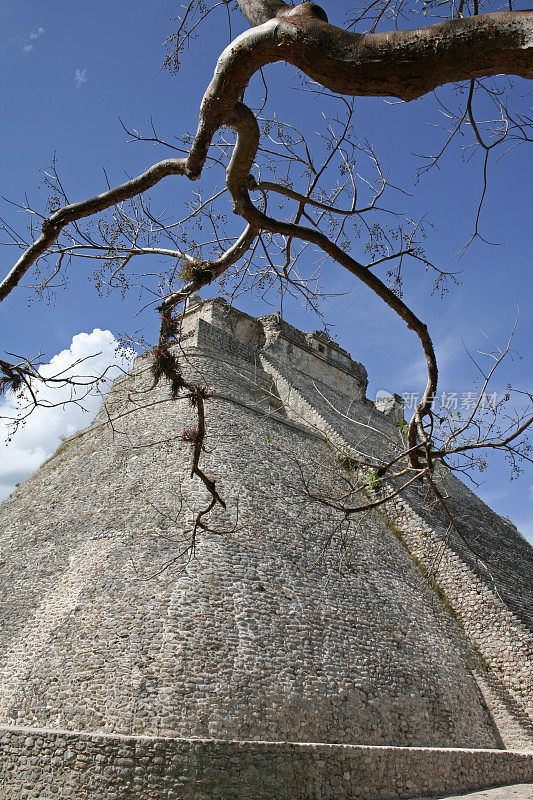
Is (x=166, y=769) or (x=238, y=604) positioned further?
(x=238, y=604)

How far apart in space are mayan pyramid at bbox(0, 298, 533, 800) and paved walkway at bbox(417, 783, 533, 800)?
167mm

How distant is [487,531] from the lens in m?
15.3

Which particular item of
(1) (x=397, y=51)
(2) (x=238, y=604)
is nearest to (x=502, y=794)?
(2) (x=238, y=604)

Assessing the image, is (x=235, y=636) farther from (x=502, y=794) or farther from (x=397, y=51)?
(x=397, y=51)

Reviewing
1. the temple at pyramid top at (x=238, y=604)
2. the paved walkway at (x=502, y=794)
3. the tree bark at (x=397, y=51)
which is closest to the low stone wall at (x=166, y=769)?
the temple at pyramid top at (x=238, y=604)

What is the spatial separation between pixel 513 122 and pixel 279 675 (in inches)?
251

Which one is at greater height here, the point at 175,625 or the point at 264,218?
the point at 264,218

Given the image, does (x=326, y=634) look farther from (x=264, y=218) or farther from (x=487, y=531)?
(x=487, y=531)

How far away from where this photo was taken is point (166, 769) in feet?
18.7

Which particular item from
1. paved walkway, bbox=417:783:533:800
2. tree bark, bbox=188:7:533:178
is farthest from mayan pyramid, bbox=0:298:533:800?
tree bark, bbox=188:7:533:178

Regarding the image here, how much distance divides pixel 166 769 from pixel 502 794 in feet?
15.4

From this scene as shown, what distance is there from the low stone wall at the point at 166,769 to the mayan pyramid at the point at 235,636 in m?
0.02

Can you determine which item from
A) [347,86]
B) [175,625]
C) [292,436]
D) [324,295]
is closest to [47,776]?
[175,625]

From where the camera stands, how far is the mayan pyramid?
5.95 meters
